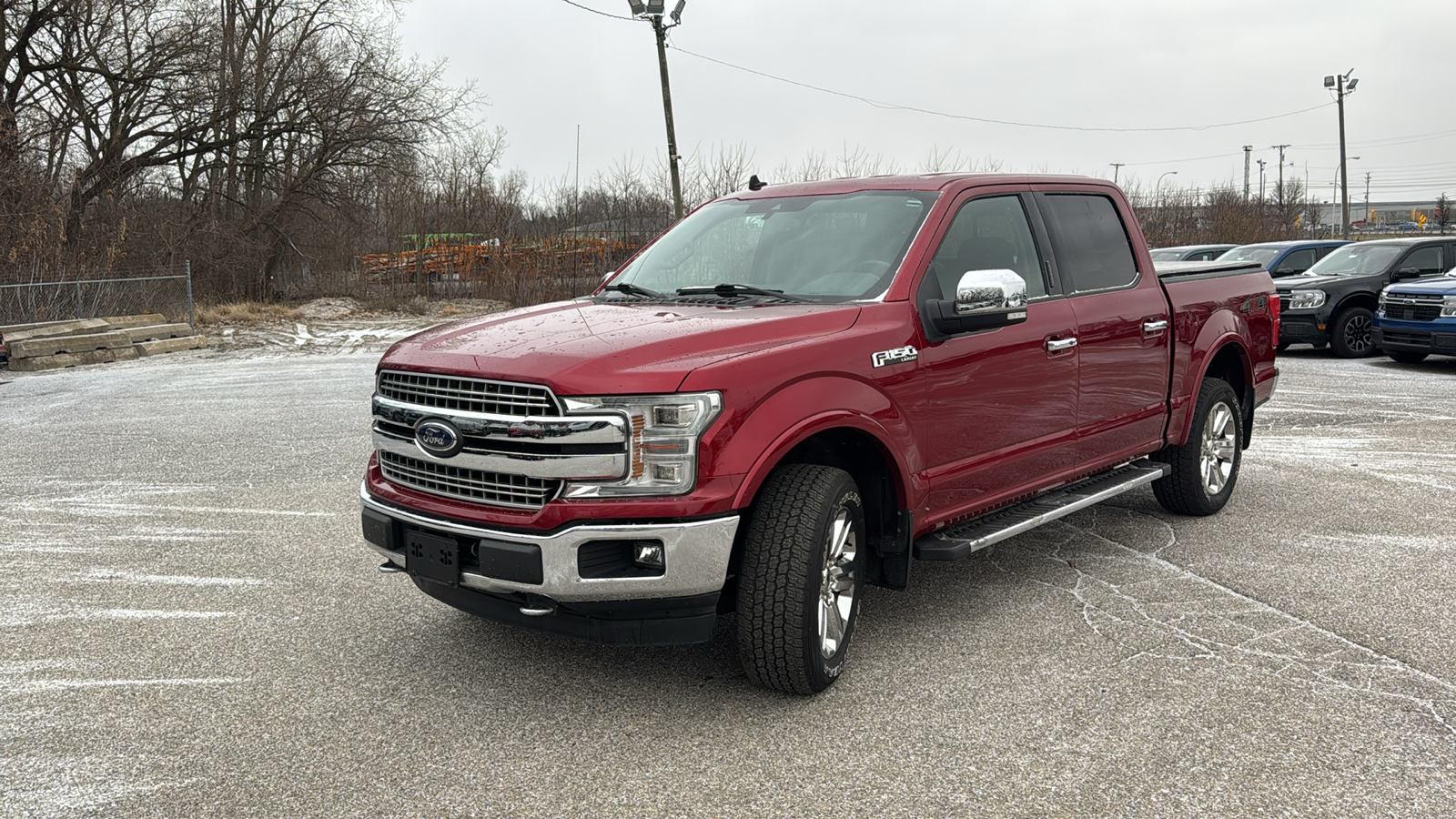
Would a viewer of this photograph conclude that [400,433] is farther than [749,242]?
No

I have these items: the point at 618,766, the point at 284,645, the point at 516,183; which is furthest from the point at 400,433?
the point at 516,183

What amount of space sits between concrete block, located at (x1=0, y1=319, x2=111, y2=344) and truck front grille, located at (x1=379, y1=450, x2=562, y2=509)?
15917 millimetres

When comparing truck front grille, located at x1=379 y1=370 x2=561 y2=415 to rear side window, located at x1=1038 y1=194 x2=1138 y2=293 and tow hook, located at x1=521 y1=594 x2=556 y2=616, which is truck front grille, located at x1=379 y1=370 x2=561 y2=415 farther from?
rear side window, located at x1=1038 y1=194 x2=1138 y2=293

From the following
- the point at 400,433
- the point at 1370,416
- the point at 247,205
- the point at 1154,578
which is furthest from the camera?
the point at 247,205

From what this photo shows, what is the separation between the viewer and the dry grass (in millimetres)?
24239

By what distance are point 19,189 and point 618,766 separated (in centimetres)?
2279

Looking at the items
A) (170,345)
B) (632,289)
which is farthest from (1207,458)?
(170,345)

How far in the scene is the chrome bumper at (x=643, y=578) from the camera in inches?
138

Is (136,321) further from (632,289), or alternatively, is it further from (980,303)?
(980,303)

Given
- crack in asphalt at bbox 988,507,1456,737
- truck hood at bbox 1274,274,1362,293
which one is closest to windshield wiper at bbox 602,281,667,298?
crack in asphalt at bbox 988,507,1456,737

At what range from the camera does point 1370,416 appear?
10.2m

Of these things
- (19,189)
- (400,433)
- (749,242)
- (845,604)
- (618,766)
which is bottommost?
(618,766)

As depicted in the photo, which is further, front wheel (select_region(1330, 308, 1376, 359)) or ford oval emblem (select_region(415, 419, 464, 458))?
front wheel (select_region(1330, 308, 1376, 359))

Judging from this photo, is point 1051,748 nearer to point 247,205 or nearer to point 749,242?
point 749,242
